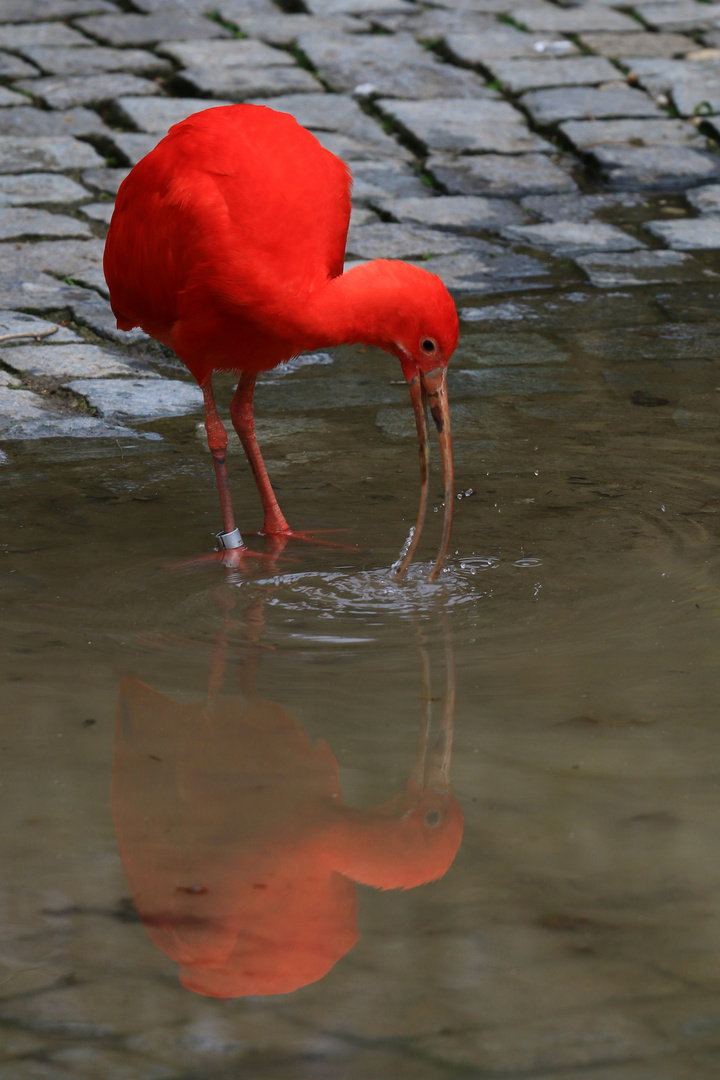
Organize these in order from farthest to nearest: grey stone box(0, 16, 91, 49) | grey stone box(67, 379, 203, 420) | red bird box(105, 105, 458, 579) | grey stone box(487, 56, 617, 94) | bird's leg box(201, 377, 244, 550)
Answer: grey stone box(0, 16, 91, 49) → grey stone box(487, 56, 617, 94) → grey stone box(67, 379, 203, 420) → bird's leg box(201, 377, 244, 550) → red bird box(105, 105, 458, 579)

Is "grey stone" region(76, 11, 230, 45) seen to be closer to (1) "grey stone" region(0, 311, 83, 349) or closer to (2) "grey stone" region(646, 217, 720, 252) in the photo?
(2) "grey stone" region(646, 217, 720, 252)

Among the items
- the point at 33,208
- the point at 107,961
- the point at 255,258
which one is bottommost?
the point at 33,208

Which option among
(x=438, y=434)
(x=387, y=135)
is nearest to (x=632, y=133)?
(x=387, y=135)

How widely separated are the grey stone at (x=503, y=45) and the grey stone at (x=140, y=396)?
174 inches

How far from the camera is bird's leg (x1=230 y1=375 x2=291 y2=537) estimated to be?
339cm

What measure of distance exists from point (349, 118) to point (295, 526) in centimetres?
422

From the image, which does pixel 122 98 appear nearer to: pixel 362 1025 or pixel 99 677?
pixel 99 677

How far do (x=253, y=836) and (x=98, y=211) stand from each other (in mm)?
4361

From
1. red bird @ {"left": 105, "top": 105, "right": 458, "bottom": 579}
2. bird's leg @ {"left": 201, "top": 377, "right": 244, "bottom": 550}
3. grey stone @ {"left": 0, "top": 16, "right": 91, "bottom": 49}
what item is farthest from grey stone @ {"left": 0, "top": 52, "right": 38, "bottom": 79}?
bird's leg @ {"left": 201, "top": 377, "right": 244, "bottom": 550}

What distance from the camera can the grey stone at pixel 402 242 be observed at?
547cm

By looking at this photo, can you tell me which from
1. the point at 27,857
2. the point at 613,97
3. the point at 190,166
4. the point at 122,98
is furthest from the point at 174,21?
the point at 27,857

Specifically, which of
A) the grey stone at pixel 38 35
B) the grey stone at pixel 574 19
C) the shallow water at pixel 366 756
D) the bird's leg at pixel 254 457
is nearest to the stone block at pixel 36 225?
the shallow water at pixel 366 756

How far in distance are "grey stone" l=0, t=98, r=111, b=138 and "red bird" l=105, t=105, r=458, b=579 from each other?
3.55 m

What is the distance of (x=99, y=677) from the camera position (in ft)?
8.23
